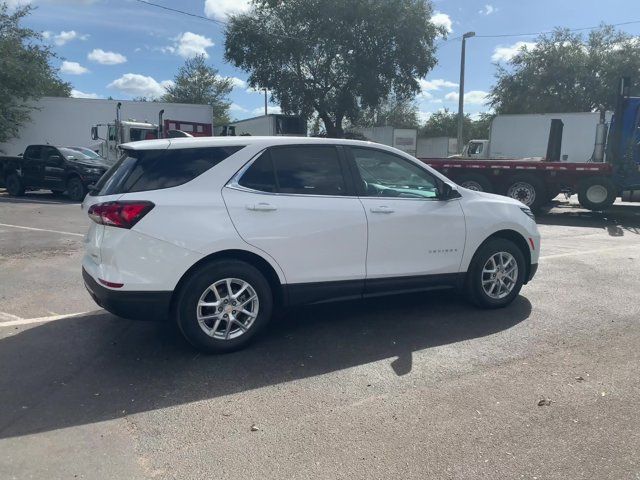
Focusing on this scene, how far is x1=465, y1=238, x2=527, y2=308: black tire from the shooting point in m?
5.50

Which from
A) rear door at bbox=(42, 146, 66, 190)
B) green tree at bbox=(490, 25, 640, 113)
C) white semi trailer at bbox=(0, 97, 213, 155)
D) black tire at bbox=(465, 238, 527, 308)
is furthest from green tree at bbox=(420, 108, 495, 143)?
black tire at bbox=(465, 238, 527, 308)

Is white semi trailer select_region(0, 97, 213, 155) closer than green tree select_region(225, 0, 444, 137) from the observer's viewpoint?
Yes

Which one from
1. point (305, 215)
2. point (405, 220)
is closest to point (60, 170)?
point (305, 215)

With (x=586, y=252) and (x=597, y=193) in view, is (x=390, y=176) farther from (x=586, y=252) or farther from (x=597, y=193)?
(x=597, y=193)

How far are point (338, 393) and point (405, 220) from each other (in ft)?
6.10

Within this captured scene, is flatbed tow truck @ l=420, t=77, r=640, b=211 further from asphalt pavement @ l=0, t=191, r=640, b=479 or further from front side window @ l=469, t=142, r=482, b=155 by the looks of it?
front side window @ l=469, t=142, r=482, b=155

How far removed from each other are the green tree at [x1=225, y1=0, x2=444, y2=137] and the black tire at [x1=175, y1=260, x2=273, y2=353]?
26714mm

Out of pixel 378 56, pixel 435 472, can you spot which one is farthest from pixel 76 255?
pixel 378 56

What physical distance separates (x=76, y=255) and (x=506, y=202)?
20.3 ft

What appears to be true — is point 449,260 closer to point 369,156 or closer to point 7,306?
point 369,156

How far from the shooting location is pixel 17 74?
23969 millimetres

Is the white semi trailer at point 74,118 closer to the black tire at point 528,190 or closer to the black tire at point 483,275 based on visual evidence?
the black tire at point 528,190

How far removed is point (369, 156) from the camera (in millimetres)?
5086

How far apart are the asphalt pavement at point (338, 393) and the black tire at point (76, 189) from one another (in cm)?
1187
